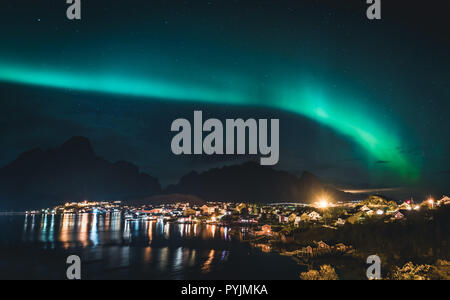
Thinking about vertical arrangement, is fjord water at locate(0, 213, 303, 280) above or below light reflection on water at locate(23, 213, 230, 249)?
above

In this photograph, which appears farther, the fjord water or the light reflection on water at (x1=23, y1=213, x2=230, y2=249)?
the light reflection on water at (x1=23, y1=213, x2=230, y2=249)

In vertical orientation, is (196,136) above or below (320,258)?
above

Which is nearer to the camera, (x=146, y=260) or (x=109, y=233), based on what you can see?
(x=146, y=260)

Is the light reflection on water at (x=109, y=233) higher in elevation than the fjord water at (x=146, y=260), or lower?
lower

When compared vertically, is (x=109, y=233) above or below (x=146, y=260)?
below

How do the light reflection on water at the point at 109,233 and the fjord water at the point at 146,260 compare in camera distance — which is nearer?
the fjord water at the point at 146,260

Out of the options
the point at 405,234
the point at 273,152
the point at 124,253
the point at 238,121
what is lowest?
the point at 124,253

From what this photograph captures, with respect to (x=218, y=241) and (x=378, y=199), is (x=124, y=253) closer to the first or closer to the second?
(x=218, y=241)

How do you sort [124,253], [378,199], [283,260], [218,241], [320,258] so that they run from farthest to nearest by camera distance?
[378,199]
[218,241]
[124,253]
[283,260]
[320,258]

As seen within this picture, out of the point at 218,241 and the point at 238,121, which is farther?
the point at 218,241
